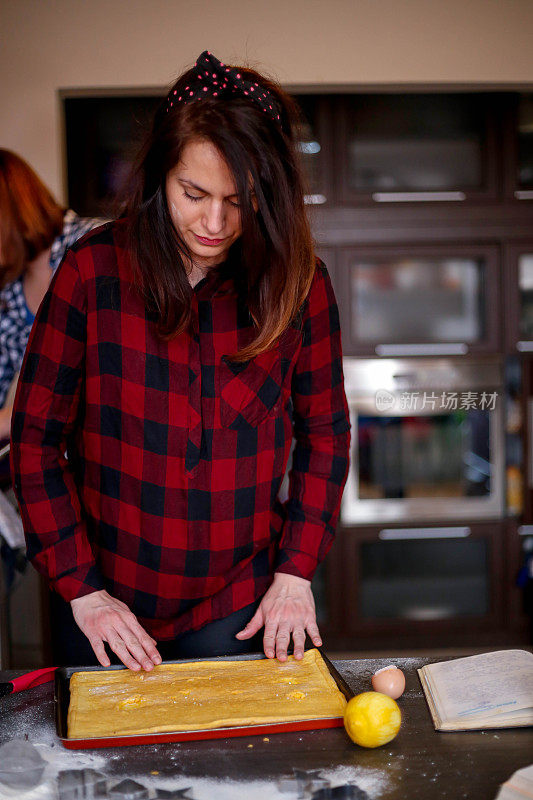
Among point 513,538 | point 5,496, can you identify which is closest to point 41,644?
point 5,496

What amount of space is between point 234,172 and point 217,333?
269mm

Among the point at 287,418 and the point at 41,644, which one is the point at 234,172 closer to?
the point at 287,418

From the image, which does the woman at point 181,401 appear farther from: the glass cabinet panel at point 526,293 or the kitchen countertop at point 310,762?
the glass cabinet panel at point 526,293

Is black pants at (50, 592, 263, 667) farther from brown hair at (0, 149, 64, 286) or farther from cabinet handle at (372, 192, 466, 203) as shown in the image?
cabinet handle at (372, 192, 466, 203)

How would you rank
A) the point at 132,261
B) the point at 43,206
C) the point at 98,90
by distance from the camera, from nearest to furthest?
the point at 132,261
the point at 43,206
the point at 98,90

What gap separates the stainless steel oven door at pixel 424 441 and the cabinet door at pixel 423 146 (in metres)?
0.66

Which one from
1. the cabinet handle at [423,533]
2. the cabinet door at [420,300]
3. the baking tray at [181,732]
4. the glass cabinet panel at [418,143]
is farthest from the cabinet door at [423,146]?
the baking tray at [181,732]

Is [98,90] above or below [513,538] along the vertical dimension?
above

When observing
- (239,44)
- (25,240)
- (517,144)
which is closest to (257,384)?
(25,240)

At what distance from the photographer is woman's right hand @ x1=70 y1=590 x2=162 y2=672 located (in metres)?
1.05

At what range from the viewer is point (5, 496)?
5.94 ft

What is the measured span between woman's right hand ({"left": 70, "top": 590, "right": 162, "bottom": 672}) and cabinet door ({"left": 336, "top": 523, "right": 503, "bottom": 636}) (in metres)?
1.98

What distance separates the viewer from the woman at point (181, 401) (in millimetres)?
1080

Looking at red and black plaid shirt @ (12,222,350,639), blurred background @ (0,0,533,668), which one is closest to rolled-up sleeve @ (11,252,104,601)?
red and black plaid shirt @ (12,222,350,639)
